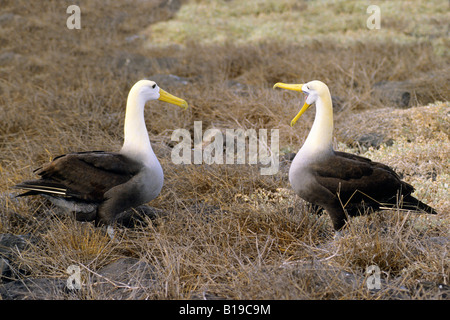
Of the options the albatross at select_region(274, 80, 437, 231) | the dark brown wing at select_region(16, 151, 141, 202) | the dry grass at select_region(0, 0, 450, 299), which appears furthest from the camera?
the dark brown wing at select_region(16, 151, 141, 202)

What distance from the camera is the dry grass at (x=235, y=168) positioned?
8.27ft

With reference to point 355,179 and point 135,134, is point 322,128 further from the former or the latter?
point 135,134

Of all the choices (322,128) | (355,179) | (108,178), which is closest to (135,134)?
(108,178)

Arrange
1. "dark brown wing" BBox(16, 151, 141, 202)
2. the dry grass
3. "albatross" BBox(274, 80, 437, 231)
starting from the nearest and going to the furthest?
the dry grass
"albatross" BBox(274, 80, 437, 231)
"dark brown wing" BBox(16, 151, 141, 202)

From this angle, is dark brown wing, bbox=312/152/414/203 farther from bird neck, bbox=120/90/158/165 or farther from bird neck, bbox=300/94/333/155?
bird neck, bbox=120/90/158/165

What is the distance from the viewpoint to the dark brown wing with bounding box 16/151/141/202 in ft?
9.99

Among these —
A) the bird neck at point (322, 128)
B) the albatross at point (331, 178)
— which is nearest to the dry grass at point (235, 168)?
the albatross at point (331, 178)

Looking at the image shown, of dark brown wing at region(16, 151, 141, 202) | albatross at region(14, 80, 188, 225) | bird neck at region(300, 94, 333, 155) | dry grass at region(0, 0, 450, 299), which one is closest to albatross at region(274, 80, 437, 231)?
bird neck at region(300, 94, 333, 155)

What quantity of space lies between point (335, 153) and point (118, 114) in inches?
125

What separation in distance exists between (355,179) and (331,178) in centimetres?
16

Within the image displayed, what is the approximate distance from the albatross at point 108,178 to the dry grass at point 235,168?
6.2 inches

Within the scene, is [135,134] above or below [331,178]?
above

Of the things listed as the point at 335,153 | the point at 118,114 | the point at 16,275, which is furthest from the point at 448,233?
the point at 118,114

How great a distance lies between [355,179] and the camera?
299cm
